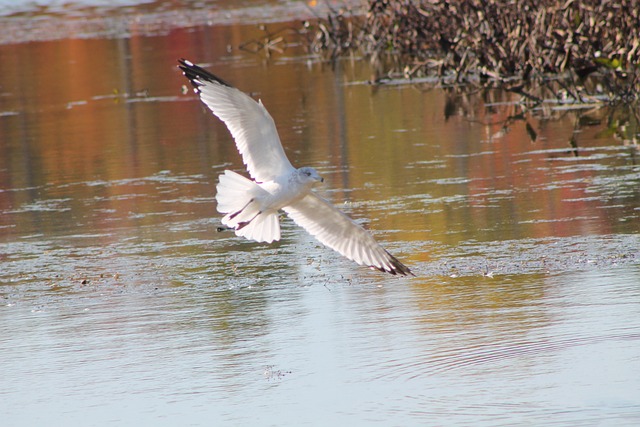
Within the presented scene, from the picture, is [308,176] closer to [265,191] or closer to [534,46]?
[265,191]

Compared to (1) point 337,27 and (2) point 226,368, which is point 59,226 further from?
(1) point 337,27

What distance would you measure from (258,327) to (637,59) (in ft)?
33.2

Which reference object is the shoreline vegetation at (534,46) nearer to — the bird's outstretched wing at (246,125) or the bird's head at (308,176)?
the bird's outstretched wing at (246,125)

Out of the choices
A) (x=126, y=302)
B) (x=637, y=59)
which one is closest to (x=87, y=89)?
(x=637, y=59)

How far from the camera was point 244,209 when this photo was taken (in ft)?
27.8

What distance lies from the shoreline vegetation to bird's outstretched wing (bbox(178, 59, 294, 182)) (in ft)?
28.1

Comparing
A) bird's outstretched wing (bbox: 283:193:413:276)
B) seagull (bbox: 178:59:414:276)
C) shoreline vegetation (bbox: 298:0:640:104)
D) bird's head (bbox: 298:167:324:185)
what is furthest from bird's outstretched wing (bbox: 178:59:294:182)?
shoreline vegetation (bbox: 298:0:640:104)

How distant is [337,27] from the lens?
26.8m

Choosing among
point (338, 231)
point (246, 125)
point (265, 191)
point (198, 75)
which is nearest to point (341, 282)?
point (338, 231)

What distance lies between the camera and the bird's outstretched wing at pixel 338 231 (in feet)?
27.8

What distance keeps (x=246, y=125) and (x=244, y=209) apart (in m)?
0.62

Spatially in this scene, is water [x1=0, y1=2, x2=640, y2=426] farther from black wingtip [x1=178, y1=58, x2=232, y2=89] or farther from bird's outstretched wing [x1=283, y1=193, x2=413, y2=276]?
black wingtip [x1=178, y1=58, x2=232, y2=89]

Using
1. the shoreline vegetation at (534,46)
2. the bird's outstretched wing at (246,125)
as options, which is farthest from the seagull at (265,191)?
the shoreline vegetation at (534,46)

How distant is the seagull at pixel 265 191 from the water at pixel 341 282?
408 millimetres
